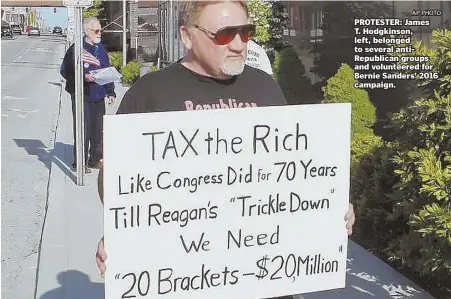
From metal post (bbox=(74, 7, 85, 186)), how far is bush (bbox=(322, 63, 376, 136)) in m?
2.67

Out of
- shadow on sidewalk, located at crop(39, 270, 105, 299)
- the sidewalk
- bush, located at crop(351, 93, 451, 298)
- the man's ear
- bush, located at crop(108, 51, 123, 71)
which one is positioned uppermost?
bush, located at crop(108, 51, 123, 71)

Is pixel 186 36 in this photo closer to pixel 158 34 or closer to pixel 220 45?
pixel 220 45

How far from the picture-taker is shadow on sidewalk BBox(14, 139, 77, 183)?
29.2 feet

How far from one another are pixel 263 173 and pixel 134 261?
1.81 feet

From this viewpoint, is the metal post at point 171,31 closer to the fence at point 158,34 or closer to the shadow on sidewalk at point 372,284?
the fence at point 158,34

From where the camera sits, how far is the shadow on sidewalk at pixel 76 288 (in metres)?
4.51

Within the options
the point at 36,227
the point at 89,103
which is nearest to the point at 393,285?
the point at 36,227

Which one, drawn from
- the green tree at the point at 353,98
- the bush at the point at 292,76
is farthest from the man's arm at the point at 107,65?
the bush at the point at 292,76

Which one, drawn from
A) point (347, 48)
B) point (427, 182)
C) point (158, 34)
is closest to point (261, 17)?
point (347, 48)

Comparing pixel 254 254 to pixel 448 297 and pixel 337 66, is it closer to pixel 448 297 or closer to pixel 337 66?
pixel 448 297

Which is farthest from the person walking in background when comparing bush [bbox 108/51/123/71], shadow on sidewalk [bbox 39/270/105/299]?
bush [bbox 108/51/123/71]

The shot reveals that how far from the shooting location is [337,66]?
9.08m

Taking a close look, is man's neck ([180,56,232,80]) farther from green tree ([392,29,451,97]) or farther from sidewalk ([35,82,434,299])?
sidewalk ([35,82,434,299])

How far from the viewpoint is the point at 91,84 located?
827 cm
